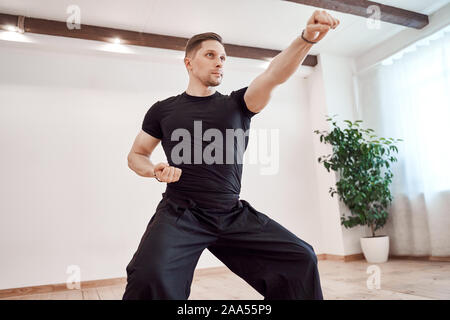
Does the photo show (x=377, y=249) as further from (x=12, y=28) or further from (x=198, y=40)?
(x=12, y=28)

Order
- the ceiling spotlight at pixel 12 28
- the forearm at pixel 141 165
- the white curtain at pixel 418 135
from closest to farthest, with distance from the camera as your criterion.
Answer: the forearm at pixel 141 165
the ceiling spotlight at pixel 12 28
the white curtain at pixel 418 135

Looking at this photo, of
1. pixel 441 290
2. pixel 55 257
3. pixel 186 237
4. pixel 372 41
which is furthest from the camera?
pixel 372 41

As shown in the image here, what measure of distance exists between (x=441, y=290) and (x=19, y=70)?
429cm

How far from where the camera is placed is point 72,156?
395 centimetres

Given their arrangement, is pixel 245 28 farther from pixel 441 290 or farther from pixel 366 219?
pixel 441 290

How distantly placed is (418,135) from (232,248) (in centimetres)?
352

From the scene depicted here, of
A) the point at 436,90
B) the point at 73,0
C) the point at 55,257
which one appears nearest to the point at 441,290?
the point at 436,90

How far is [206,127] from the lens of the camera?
147 centimetres

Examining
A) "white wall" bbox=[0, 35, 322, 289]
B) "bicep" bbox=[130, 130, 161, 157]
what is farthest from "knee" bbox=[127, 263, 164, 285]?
"white wall" bbox=[0, 35, 322, 289]

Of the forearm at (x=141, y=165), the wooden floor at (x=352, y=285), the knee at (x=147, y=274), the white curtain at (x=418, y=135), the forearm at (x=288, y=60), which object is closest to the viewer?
the knee at (x=147, y=274)

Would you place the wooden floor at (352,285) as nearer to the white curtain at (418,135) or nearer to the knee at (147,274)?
the white curtain at (418,135)

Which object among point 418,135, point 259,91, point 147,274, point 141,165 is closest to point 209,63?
point 259,91

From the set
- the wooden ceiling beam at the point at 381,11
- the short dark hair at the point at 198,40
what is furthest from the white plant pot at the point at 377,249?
the short dark hair at the point at 198,40

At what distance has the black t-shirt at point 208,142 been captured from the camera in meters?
1.45
